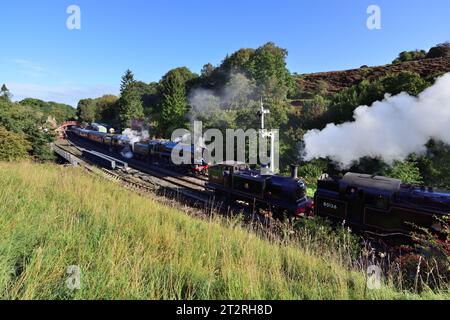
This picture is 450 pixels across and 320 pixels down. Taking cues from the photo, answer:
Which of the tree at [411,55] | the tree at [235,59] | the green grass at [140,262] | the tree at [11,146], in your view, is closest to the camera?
the green grass at [140,262]

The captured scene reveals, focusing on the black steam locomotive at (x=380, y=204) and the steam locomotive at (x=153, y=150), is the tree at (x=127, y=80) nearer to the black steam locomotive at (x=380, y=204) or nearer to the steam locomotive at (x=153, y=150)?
the steam locomotive at (x=153, y=150)

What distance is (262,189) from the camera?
13.6 meters

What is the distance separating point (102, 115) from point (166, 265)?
270 feet

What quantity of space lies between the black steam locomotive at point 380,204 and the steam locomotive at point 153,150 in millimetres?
12964

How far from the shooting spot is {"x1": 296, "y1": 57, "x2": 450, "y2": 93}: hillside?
39.9m

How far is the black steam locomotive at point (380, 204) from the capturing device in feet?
29.0

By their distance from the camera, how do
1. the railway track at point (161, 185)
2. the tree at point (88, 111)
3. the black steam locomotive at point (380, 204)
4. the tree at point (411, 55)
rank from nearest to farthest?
the black steam locomotive at point (380, 204), the railway track at point (161, 185), the tree at point (411, 55), the tree at point (88, 111)

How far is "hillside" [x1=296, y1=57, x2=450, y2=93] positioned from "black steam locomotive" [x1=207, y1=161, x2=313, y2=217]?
31.8 m

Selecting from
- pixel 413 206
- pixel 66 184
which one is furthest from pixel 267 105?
pixel 66 184

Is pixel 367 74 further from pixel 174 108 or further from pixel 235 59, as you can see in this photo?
pixel 174 108

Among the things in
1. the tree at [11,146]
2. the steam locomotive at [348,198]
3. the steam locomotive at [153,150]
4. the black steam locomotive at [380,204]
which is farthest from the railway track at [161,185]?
the tree at [11,146]

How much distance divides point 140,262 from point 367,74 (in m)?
57.2
